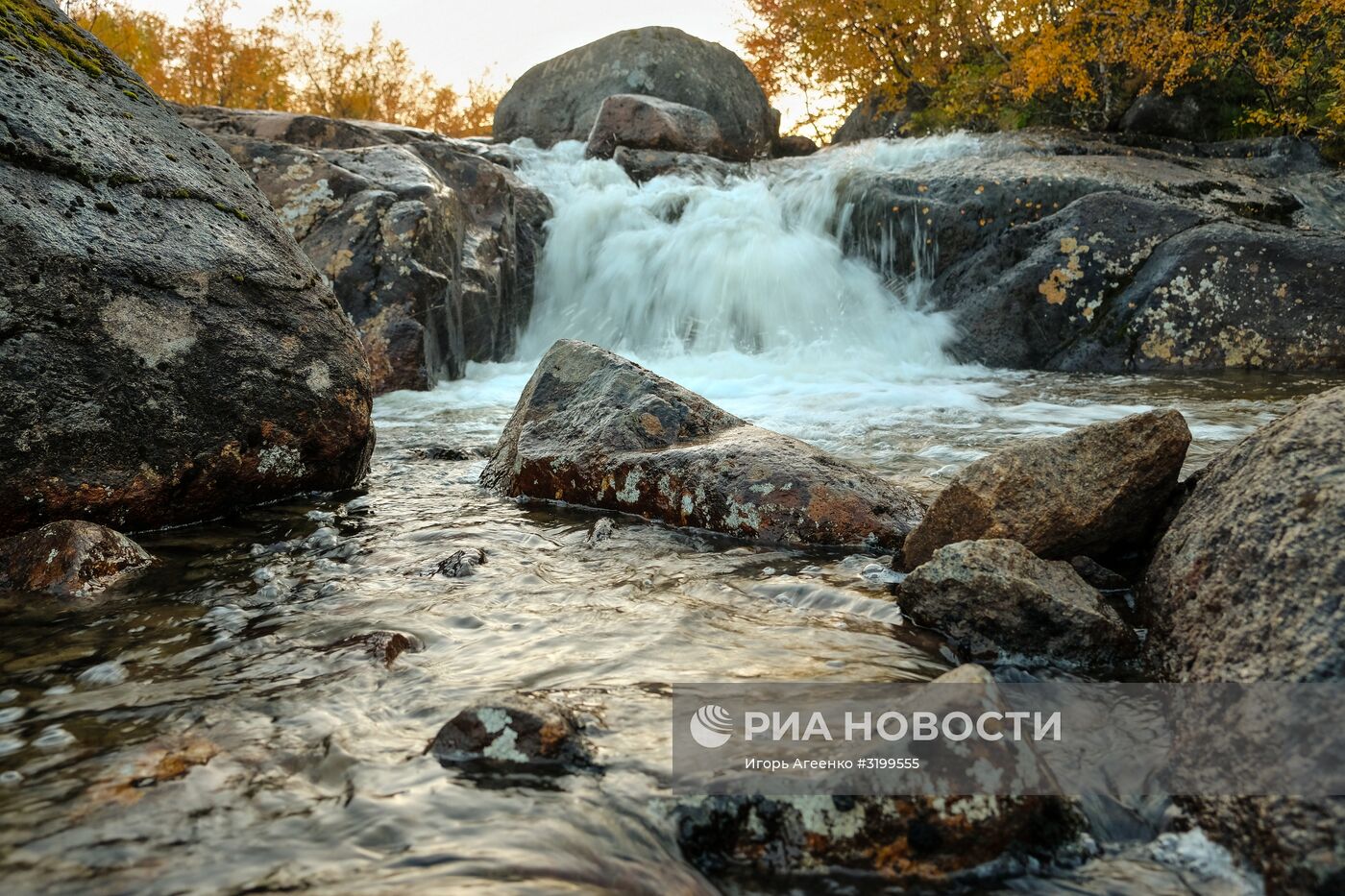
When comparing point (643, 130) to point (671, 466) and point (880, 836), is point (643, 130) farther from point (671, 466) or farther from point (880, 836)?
point (880, 836)

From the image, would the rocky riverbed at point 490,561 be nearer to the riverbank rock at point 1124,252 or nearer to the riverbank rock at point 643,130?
the riverbank rock at point 1124,252

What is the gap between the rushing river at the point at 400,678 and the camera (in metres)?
1.82

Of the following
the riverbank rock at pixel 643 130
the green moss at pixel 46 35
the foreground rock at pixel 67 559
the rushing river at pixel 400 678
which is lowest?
the rushing river at pixel 400 678

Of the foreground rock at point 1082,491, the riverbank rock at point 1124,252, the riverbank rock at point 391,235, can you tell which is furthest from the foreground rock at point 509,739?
the riverbank rock at point 1124,252

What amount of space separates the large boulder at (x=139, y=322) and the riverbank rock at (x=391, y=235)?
3.95 metres

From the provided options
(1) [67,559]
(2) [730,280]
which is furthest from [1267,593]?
(2) [730,280]

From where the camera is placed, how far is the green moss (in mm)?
4371

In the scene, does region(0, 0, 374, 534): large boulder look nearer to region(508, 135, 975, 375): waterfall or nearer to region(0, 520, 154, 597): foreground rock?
region(0, 520, 154, 597): foreground rock

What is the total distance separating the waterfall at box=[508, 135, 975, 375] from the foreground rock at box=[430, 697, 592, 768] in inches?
341

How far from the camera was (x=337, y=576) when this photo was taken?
359cm

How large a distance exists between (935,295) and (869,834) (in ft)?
34.2

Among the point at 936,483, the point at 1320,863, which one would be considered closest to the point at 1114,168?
the point at 936,483

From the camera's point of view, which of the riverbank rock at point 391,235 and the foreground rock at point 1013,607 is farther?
the riverbank rock at point 391,235

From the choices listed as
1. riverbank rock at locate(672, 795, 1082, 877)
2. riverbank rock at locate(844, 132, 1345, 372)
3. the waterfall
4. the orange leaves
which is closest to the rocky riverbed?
riverbank rock at locate(672, 795, 1082, 877)
